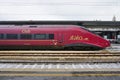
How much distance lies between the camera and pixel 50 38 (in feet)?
78.4

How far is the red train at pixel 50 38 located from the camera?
2331 centimetres

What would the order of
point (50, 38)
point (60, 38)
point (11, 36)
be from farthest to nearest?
point (11, 36) → point (50, 38) → point (60, 38)

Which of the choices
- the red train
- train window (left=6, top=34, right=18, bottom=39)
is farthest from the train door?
train window (left=6, top=34, right=18, bottom=39)

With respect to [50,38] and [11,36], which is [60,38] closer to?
[50,38]

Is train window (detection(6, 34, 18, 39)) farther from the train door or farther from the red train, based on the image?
the train door

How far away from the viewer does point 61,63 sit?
13289mm

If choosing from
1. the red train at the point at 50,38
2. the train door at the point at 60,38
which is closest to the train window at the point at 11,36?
the red train at the point at 50,38

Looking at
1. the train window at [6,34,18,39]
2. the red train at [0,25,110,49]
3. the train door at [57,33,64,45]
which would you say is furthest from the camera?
the train window at [6,34,18,39]

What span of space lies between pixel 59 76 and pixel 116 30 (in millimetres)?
45230

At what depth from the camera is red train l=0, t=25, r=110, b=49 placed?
76.5 feet

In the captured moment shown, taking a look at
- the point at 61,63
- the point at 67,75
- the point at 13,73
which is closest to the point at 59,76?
the point at 67,75

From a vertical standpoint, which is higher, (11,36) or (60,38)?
(11,36)

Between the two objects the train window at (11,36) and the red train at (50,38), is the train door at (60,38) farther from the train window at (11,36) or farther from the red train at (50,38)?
the train window at (11,36)

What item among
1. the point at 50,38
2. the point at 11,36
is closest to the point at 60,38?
the point at 50,38
